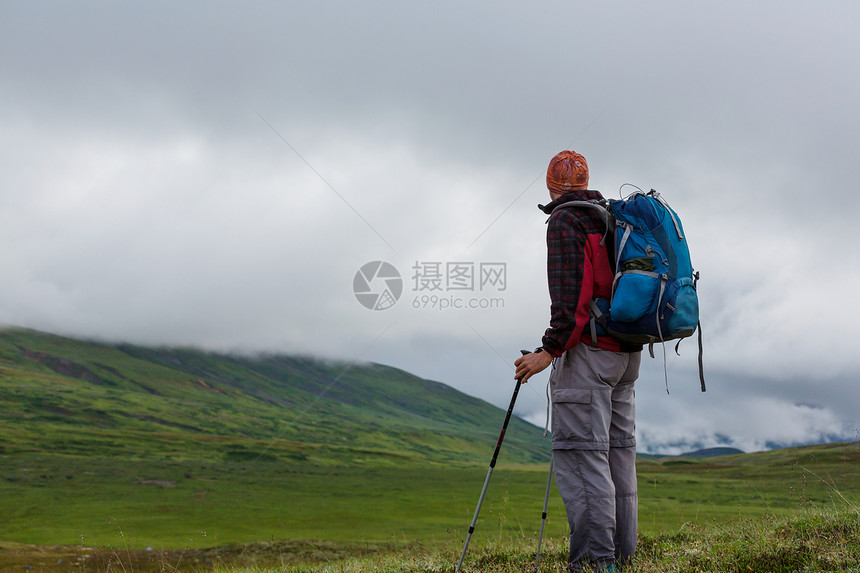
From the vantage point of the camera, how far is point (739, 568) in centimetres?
516

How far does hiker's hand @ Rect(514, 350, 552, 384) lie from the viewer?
5762 millimetres

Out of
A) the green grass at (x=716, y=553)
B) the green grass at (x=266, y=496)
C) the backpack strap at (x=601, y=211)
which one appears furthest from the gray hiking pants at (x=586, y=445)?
the green grass at (x=266, y=496)

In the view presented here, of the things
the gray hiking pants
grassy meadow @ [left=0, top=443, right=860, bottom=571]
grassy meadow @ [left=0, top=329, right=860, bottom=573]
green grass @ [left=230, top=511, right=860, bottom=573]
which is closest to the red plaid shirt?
the gray hiking pants

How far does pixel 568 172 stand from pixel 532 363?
1974 millimetres

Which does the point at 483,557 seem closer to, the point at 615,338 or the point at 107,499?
the point at 615,338

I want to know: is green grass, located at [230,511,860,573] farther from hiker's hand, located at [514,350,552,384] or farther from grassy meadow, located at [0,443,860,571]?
hiker's hand, located at [514,350,552,384]

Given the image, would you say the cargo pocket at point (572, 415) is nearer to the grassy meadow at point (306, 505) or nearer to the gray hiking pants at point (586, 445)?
the gray hiking pants at point (586, 445)

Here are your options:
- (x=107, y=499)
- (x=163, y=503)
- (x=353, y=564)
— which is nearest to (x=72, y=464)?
(x=107, y=499)

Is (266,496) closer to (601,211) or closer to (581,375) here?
(581,375)

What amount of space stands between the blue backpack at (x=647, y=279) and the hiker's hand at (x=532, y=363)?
0.48m

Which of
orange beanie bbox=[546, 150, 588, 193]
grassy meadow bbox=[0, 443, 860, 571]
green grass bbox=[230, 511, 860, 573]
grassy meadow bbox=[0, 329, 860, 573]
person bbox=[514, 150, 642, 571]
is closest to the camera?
green grass bbox=[230, 511, 860, 573]

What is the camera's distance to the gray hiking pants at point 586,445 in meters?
5.74

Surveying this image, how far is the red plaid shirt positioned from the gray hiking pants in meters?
0.20

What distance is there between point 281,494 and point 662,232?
115m
